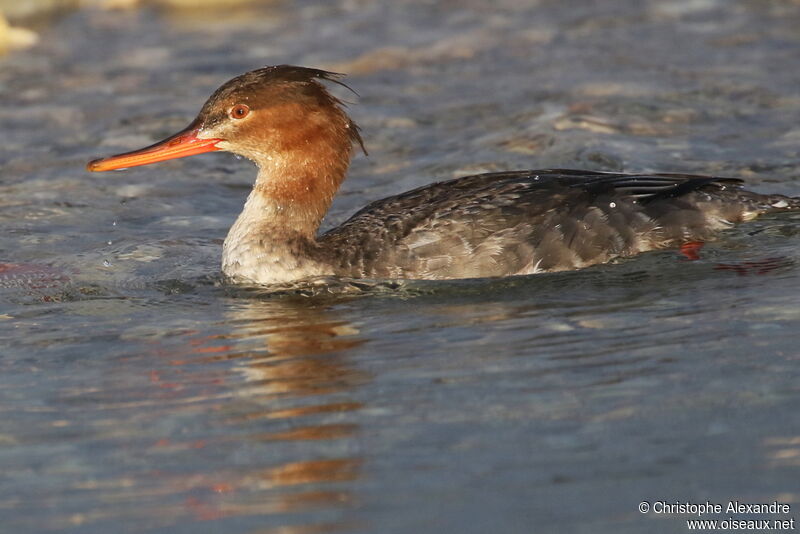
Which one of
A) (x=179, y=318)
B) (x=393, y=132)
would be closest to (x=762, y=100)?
(x=393, y=132)

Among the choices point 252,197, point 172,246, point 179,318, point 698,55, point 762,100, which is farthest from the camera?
point 698,55

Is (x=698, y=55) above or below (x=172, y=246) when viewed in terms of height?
above

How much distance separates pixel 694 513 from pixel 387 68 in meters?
9.62

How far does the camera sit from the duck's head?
808cm

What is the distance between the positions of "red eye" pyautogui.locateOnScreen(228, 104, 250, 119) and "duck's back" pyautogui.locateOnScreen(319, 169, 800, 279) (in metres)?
0.89

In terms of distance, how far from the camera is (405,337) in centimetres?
656

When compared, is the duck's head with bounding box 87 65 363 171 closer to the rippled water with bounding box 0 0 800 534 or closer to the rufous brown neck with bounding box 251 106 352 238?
the rufous brown neck with bounding box 251 106 352 238

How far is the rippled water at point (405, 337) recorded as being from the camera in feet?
15.6

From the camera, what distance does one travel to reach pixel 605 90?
12375mm

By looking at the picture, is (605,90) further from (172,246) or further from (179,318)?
(179,318)

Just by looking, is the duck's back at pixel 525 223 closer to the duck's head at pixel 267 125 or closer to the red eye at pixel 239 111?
the duck's head at pixel 267 125

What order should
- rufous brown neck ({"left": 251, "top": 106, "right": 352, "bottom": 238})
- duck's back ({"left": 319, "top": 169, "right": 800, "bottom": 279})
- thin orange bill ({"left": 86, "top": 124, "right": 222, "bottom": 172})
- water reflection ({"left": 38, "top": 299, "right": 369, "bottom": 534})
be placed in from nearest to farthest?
1. water reflection ({"left": 38, "top": 299, "right": 369, "bottom": 534})
2. duck's back ({"left": 319, "top": 169, "right": 800, "bottom": 279})
3. thin orange bill ({"left": 86, "top": 124, "right": 222, "bottom": 172})
4. rufous brown neck ({"left": 251, "top": 106, "right": 352, "bottom": 238})

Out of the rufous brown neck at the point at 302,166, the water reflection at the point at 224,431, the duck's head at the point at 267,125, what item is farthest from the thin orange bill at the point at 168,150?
the water reflection at the point at 224,431

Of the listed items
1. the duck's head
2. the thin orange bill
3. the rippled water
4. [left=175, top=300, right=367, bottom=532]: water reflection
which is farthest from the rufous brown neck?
[left=175, top=300, right=367, bottom=532]: water reflection
